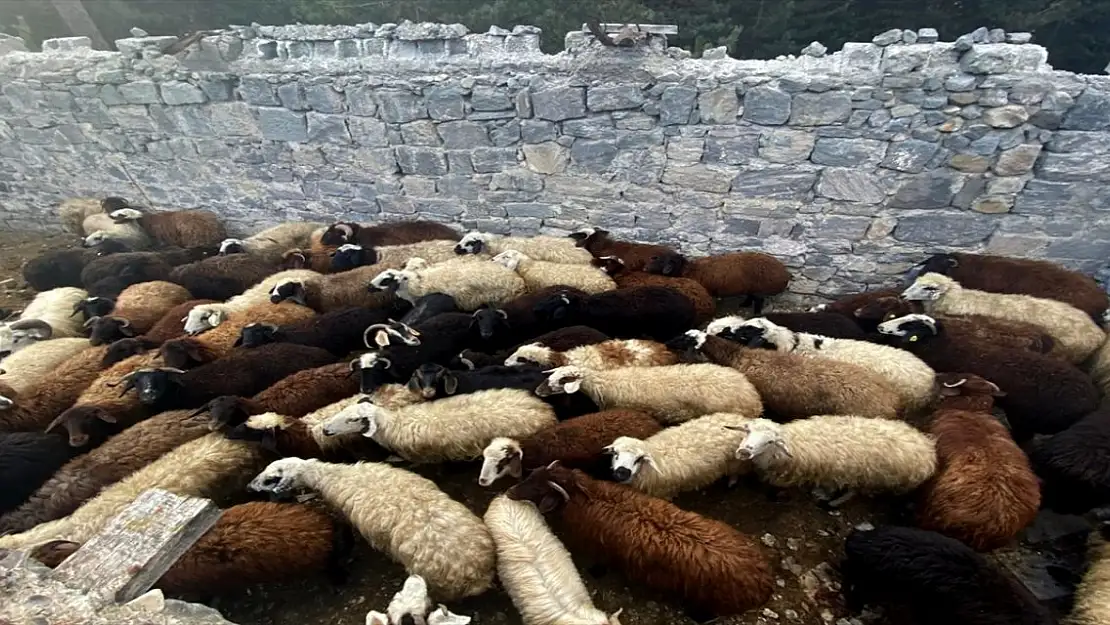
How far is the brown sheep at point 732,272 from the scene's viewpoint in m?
7.06

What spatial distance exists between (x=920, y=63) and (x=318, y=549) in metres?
6.78

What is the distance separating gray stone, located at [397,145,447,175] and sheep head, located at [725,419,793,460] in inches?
210

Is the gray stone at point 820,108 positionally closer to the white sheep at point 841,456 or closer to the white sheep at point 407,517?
the white sheep at point 841,456

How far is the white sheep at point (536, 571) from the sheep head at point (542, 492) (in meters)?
0.10

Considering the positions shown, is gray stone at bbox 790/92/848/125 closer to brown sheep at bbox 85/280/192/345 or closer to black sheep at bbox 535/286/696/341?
black sheep at bbox 535/286/696/341

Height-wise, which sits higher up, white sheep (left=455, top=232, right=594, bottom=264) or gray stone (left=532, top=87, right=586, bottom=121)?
gray stone (left=532, top=87, right=586, bottom=121)

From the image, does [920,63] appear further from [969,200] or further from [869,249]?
[869,249]

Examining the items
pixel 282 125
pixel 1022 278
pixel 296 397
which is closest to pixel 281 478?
pixel 296 397

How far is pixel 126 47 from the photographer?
8023 millimetres

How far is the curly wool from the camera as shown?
14.2 ft

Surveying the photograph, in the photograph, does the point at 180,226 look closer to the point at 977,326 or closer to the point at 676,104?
the point at 676,104

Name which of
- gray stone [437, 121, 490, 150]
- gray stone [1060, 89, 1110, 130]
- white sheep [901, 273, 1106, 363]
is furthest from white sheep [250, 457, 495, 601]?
gray stone [1060, 89, 1110, 130]

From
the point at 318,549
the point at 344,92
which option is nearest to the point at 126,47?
the point at 344,92

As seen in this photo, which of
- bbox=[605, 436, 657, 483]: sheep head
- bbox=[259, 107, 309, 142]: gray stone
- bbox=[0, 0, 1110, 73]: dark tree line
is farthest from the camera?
bbox=[0, 0, 1110, 73]: dark tree line
